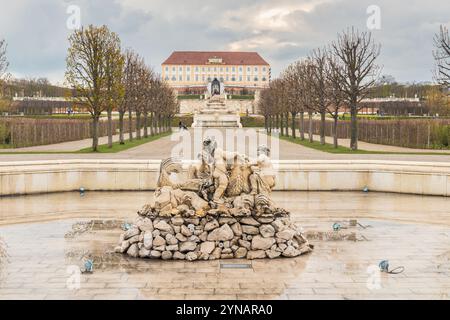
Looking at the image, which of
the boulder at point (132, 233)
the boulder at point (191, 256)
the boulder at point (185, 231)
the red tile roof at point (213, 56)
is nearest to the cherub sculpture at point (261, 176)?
the boulder at point (185, 231)

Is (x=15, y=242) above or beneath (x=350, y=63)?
beneath

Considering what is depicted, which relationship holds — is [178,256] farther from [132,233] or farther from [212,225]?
[132,233]

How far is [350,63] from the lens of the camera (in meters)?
44.7

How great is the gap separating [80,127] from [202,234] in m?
51.3

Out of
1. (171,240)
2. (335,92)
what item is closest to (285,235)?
(171,240)

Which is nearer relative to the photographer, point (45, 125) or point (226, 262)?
point (226, 262)

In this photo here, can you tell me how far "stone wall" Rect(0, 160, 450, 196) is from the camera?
70.0ft

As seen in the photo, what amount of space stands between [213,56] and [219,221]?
174585mm

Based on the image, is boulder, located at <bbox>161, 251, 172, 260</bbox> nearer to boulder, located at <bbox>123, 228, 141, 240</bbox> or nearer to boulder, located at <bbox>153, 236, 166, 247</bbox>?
boulder, located at <bbox>153, 236, 166, 247</bbox>

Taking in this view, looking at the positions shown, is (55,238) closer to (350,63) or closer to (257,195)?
(257,195)

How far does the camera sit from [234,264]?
12.0 metres

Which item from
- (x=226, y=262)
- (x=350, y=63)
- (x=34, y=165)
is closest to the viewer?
(x=226, y=262)

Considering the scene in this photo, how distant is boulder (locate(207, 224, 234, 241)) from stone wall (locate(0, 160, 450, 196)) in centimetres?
941

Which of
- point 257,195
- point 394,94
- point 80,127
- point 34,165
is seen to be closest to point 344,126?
point 80,127
